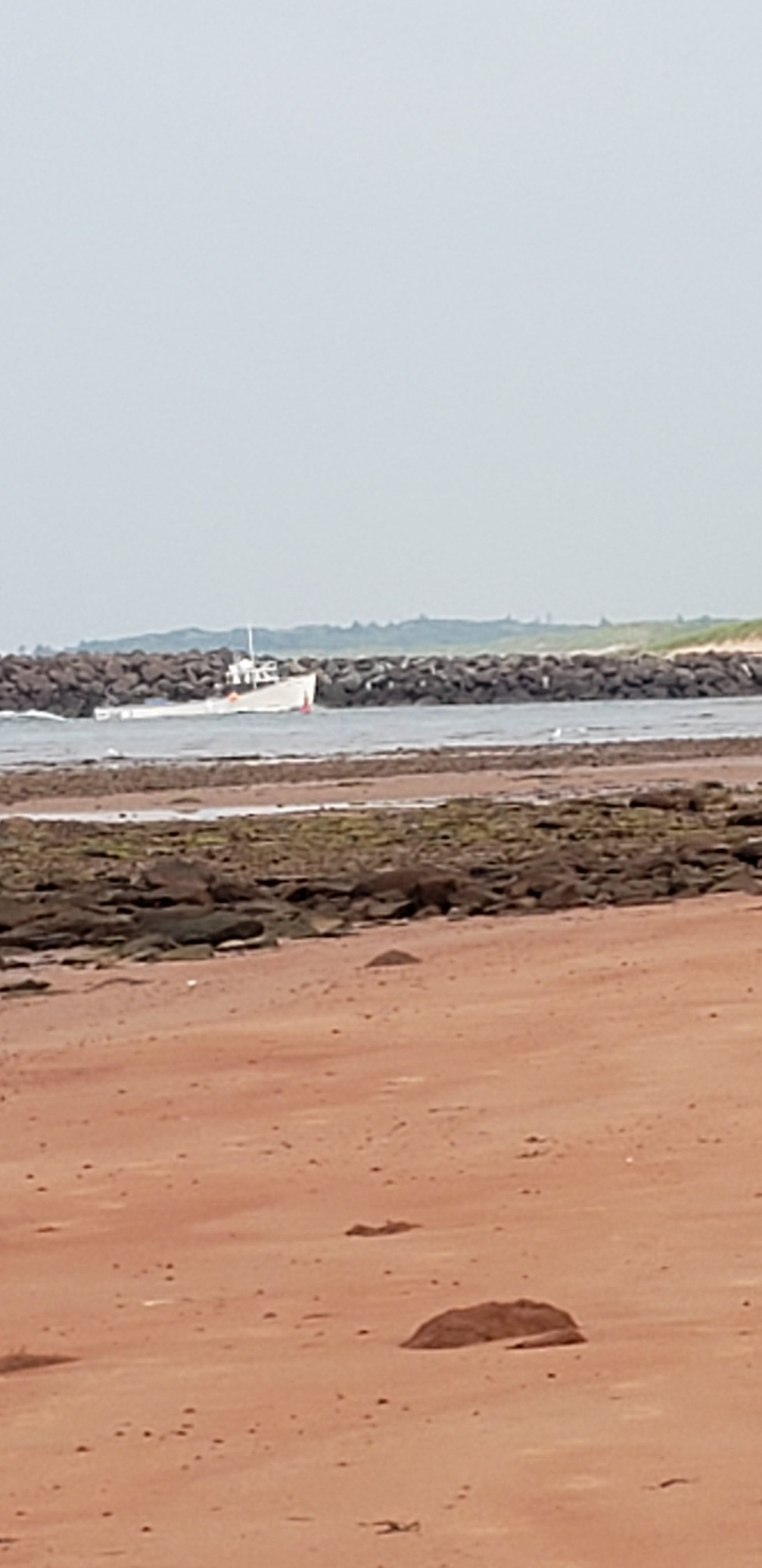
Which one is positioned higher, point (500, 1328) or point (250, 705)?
point (500, 1328)

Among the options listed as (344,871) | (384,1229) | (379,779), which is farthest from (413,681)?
(384,1229)

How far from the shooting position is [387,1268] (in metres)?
6.74

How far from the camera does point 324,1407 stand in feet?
17.4

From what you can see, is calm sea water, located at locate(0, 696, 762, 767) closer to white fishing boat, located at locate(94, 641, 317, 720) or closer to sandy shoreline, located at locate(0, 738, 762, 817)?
white fishing boat, located at locate(94, 641, 317, 720)

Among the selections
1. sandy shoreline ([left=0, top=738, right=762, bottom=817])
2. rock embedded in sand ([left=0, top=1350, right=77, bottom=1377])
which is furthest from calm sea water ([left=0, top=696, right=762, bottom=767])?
rock embedded in sand ([left=0, top=1350, right=77, bottom=1377])

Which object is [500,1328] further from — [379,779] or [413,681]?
[413,681]

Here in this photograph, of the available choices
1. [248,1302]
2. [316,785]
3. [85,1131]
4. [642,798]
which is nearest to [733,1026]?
[85,1131]

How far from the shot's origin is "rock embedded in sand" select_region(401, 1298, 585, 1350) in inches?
225

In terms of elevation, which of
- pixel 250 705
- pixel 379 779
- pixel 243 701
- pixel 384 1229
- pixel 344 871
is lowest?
pixel 250 705

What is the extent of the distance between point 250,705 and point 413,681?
9.91 metres

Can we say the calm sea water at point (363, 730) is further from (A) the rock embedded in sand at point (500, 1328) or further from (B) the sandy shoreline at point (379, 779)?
(A) the rock embedded in sand at point (500, 1328)

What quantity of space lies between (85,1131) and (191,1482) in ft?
14.6

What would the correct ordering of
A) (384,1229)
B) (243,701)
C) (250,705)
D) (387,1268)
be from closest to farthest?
(387,1268) < (384,1229) < (250,705) < (243,701)

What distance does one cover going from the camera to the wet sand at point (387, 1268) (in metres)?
4.47
